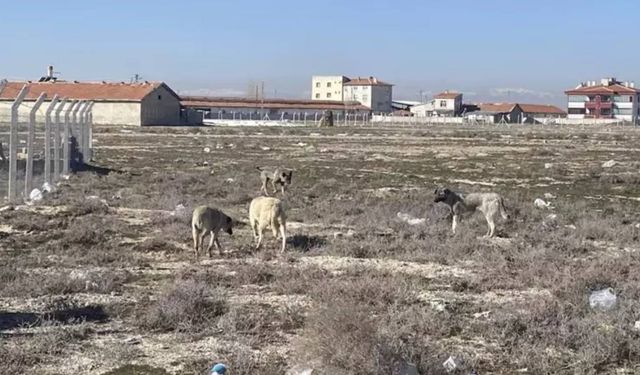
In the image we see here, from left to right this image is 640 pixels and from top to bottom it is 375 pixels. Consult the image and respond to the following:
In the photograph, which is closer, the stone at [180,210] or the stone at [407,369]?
the stone at [407,369]

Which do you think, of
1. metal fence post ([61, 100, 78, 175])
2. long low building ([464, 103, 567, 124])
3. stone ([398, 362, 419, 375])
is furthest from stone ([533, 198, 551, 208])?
long low building ([464, 103, 567, 124])

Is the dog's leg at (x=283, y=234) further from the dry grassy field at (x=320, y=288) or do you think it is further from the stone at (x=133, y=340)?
the stone at (x=133, y=340)

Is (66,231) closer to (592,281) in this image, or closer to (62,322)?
(62,322)

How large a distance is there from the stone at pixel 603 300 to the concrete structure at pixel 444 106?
172 m

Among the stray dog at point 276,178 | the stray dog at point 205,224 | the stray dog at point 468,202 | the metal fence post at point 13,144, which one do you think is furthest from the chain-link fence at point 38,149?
the stray dog at point 468,202

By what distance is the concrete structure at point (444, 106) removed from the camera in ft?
599

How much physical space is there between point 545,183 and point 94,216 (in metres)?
16.6

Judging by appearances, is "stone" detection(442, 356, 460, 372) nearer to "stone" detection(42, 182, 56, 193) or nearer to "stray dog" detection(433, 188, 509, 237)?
"stray dog" detection(433, 188, 509, 237)

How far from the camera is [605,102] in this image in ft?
544

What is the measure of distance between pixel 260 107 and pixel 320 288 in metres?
137

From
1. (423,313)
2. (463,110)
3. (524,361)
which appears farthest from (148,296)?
(463,110)

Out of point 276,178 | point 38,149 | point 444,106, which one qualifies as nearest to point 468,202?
point 276,178

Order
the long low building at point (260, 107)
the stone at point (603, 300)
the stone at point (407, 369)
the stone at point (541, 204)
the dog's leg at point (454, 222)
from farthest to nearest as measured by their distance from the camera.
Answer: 1. the long low building at point (260, 107)
2. the stone at point (541, 204)
3. the dog's leg at point (454, 222)
4. the stone at point (603, 300)
5. the stone at point (407, 369)

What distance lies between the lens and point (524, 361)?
8078 mm
